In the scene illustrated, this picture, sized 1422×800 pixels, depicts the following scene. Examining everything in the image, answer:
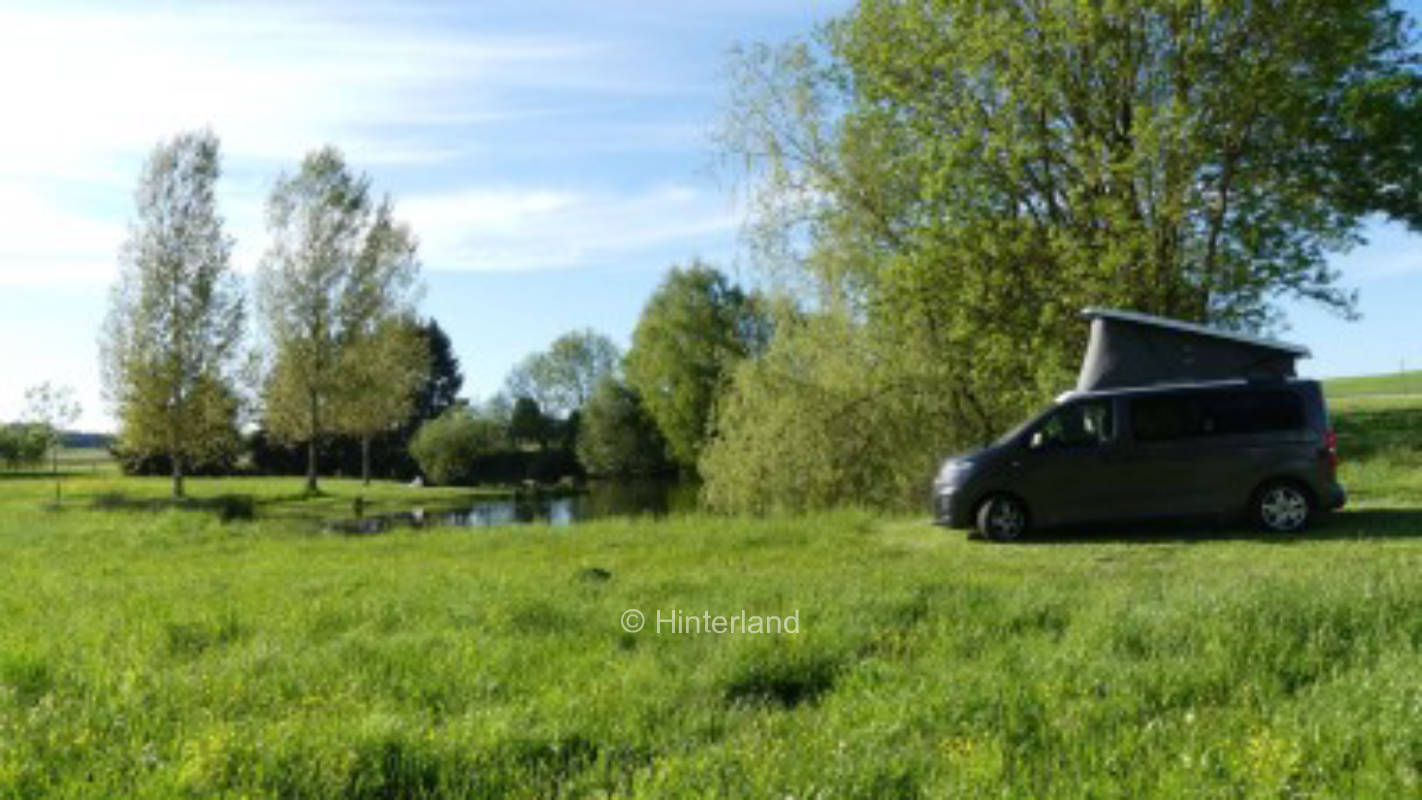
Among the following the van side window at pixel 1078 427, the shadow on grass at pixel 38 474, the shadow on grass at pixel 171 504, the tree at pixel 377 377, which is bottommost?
the shadow on grass at pixel 171 504

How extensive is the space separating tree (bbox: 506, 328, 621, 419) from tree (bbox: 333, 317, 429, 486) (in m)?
42.1

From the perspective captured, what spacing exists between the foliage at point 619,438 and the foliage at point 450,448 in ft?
25.7

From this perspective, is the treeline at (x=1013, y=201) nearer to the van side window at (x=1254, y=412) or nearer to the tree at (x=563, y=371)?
the van side window at (x=1254, y=412)

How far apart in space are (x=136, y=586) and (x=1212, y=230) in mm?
17720

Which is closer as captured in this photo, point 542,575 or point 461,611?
point 461,611

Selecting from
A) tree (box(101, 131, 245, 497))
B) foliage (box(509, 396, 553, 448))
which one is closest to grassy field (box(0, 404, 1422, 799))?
tree (box(101, 131, 245, 497))

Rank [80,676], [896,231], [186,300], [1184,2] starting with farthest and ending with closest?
[186,300]
[896,231]
[1184,2]
[80,676]

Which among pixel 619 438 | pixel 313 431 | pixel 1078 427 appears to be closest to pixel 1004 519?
pixel 1078 427

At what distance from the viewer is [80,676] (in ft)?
20.3

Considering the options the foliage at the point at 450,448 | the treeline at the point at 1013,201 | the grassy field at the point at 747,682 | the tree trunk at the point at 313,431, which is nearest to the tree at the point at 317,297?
the tree trunk at the point at 313,431

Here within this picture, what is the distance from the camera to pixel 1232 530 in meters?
13.2

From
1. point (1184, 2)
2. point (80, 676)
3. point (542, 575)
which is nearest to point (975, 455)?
point (542, 575)

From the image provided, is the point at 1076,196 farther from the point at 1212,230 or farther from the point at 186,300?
the point at 186,300

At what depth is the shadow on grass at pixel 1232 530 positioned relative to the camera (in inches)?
476
